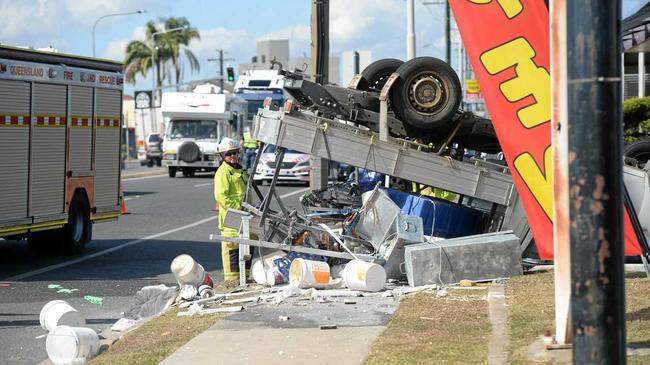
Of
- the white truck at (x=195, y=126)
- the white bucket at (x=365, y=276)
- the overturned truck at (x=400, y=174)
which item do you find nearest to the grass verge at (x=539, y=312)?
the overturned truck at (x=400, y=174)

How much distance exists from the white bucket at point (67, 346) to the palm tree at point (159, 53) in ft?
275

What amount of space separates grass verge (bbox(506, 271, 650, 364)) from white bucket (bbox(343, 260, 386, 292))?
51.9 inches

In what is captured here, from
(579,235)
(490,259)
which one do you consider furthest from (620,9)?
(490,259)

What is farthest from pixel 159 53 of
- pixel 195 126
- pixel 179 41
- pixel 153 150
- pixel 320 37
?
pixel 320 37

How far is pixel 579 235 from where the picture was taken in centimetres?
523

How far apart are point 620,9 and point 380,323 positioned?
4683 millimetres

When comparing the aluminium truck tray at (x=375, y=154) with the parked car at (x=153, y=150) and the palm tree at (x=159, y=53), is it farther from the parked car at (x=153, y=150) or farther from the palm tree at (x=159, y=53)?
the palm tree at (x=159, y=53)

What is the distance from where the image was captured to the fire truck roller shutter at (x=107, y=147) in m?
17.3

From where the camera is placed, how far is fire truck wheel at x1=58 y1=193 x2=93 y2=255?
16.5m

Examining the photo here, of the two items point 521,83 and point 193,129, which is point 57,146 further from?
point 193,129

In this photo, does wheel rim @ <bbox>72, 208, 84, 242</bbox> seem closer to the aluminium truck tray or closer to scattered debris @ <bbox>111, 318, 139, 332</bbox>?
the aluminium truck tray

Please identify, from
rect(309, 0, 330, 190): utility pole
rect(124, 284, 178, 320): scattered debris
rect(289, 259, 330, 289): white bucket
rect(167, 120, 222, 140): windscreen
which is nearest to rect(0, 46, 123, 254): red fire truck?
rect(309, 0, 330, 190): utility pole

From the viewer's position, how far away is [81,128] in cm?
1673

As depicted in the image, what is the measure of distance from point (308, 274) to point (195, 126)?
107ft
